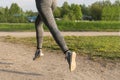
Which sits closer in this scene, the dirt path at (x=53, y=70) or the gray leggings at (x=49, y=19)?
the gray leggings at (x=49, y=19)

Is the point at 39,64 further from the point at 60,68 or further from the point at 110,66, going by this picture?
the point at 110,66

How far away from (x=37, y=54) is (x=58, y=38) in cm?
154

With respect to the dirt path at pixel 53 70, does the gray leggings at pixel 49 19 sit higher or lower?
higher

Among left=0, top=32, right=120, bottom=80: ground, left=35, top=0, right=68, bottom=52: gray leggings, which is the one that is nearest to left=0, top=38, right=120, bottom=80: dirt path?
left=0, top=32, right=120, bottom=80: ground

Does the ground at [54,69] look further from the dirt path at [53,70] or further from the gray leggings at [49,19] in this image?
the gray leggings at [49,19]

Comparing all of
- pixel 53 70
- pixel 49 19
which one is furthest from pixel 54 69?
pixel 49 19

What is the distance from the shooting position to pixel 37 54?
593 cm

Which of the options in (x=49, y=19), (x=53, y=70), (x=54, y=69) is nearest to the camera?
(x=49, y=19)

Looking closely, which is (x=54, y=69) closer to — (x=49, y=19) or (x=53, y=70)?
(x=53, y=70)

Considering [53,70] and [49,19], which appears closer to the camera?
[49,19]

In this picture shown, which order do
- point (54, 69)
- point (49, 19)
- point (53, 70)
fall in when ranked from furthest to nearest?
point (54, 69) → point (53, 70) → point (49, 19)

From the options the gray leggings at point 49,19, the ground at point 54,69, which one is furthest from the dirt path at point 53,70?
the gray leggings at point 49,19

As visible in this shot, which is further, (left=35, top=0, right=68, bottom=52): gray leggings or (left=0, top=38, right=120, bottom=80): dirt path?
(left=0, top=38, right=120, bottom=80): dirt path

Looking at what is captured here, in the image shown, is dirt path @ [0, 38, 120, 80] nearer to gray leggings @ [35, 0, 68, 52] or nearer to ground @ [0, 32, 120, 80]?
ground @ [0, 32, 120, 80]
